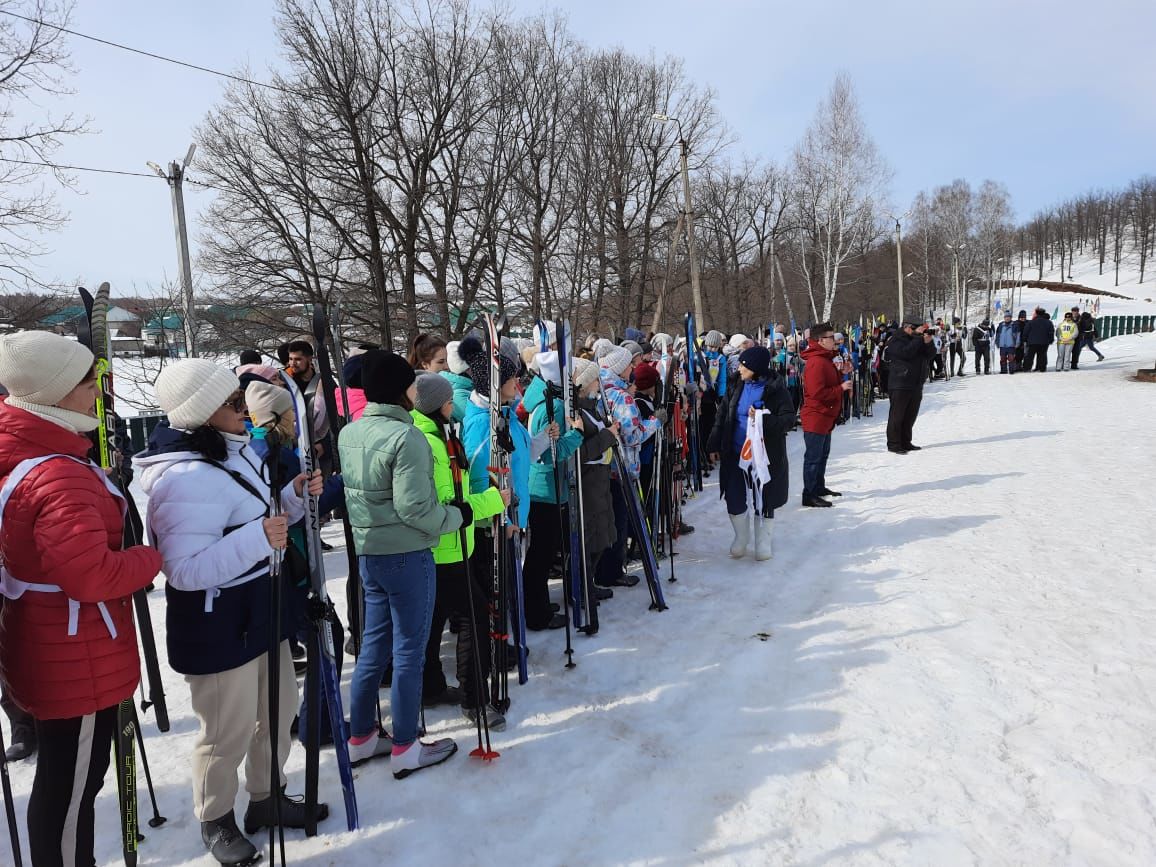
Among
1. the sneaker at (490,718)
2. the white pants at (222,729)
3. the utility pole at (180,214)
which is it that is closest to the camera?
the white pants at (222,729)

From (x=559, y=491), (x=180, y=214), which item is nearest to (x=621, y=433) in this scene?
(x=559, y=491)

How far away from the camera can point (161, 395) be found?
7.59 feet

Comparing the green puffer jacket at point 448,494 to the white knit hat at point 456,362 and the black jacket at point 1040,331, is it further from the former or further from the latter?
the black jacket at point 1040,331

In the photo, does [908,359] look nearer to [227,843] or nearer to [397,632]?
[397,632]

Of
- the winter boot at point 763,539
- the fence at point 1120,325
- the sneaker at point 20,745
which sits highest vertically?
the fence at point 1120,325

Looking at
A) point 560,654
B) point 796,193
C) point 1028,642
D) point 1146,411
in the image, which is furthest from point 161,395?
point 796,193

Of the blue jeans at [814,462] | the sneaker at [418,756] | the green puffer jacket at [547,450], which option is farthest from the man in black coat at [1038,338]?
the sneaker at [418,756]

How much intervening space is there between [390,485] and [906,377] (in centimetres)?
904

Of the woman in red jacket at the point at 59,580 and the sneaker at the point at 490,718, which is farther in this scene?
the sneaker at the point at 490,718

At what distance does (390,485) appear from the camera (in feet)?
9.49

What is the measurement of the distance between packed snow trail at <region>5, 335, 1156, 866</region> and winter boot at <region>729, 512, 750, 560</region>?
15cm

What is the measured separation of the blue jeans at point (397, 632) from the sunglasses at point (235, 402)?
33.8 inches

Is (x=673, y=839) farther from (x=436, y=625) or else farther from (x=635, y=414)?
(x=635, y=414)

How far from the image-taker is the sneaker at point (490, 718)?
3521mm
